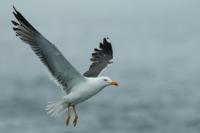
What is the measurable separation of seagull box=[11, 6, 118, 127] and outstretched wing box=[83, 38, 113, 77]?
84.4 inches

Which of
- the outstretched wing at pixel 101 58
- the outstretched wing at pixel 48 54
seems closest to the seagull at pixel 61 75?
the outstretched wing at pixel 48 54

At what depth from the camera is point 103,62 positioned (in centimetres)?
2898

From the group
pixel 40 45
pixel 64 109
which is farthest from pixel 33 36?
pixel 64 109

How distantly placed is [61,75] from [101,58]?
3640 millimetres

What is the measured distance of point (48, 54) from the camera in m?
25.3

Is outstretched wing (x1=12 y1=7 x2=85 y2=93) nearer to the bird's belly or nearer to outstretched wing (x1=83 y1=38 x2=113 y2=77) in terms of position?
the bird's belly

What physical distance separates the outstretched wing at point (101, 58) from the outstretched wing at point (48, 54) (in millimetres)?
2184

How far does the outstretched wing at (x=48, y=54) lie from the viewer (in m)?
25.0

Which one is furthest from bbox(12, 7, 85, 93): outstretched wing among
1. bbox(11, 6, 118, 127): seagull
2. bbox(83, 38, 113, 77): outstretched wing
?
bbox(83, 38, 113, 77): outstretched wing

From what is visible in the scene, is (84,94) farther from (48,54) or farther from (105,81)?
(48,54)

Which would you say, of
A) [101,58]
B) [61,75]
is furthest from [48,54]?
[101,58]

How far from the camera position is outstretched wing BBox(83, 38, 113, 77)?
28.3 m

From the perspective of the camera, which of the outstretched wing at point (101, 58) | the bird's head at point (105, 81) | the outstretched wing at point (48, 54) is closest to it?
the outstretched wing at point (48, 54)

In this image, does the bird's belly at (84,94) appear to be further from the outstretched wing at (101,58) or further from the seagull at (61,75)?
the outstretched wing at (101,58)
